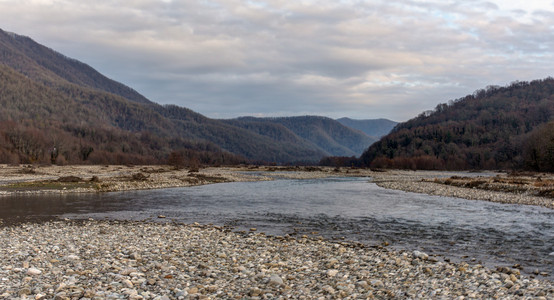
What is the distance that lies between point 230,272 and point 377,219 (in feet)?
48.8

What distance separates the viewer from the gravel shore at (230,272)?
10.0 m

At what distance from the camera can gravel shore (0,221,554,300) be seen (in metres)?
10.0

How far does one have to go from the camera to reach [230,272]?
1214 centimetres

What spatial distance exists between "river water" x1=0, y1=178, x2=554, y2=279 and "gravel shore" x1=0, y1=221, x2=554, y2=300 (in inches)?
111

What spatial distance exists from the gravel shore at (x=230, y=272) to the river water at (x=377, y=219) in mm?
2813

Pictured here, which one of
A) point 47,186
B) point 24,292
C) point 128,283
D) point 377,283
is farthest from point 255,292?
point 47,186

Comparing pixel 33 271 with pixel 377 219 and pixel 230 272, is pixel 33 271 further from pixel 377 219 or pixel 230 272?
pixel 377 219

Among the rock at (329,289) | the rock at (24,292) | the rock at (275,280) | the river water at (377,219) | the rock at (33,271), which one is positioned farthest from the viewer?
the river water at (377,219)

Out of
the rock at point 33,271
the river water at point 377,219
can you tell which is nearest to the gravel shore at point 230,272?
the rock at point 33,271

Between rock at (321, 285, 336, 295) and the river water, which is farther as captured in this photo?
the river water

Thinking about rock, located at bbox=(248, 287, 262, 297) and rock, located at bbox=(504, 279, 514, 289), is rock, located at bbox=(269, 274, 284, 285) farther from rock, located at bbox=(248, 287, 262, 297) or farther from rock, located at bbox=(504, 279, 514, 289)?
rock, located at bbox=(504, 279, 514, 289)

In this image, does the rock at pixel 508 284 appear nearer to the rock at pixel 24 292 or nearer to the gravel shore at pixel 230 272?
the gravel shore at pixel 230 272

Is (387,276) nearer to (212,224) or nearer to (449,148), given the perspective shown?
(212,224)

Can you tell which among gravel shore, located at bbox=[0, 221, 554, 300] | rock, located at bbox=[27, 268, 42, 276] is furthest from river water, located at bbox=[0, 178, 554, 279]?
rock, located at bbox=[27, 268, 42, 276]
